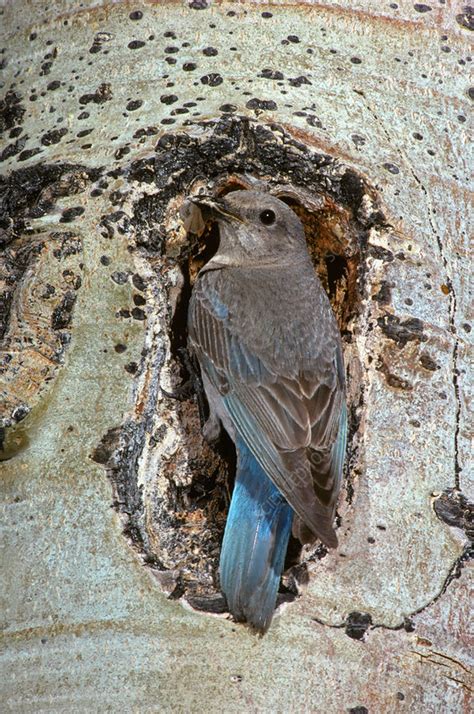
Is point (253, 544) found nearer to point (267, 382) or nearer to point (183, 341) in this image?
point (267, 382)

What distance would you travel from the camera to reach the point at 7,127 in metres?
3.23

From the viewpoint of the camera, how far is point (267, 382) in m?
Result: 3.28

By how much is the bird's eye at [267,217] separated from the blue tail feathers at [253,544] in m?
0.86

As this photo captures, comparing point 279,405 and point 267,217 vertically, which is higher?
point 267,217

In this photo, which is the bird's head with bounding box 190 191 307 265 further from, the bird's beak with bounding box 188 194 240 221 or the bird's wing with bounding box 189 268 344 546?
the bird's wing with bounding box 189 268 344 546

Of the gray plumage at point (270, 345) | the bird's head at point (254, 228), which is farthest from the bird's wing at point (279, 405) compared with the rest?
the bird's head at point (254, 228)

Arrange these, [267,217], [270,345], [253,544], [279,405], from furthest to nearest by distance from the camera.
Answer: [267,217] → [270,345] → [279,405] → [253,544]

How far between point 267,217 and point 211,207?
0.34m

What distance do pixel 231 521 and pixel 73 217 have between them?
101cm

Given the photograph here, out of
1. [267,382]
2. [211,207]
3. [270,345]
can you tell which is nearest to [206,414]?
[267,382]

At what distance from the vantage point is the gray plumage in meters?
3.02

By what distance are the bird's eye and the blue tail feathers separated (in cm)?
86

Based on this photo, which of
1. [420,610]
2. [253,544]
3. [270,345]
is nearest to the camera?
[420,610]

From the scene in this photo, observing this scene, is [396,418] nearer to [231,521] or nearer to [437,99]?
[231,521]
